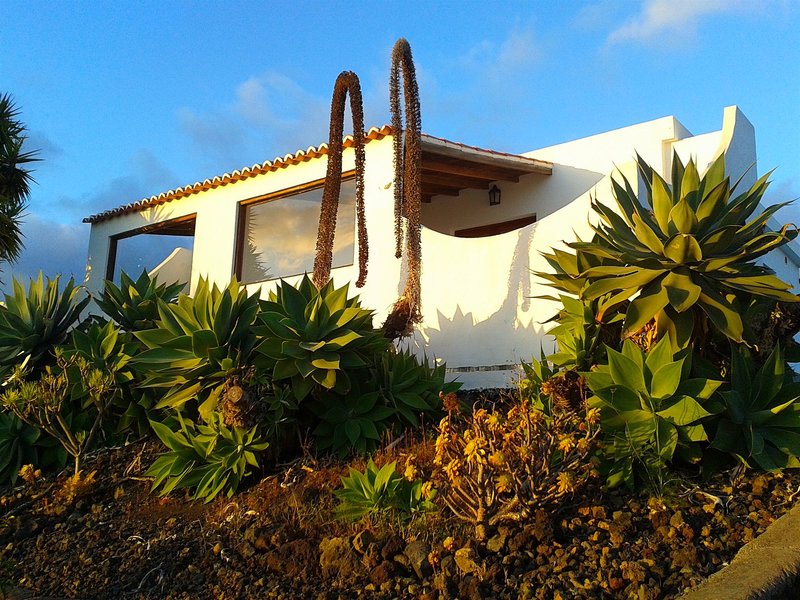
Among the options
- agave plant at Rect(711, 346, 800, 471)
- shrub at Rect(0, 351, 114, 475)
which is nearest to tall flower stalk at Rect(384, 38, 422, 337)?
shrub at Rect(0, 351, 114, 475)

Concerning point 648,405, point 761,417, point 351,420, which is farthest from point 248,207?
point 761,417

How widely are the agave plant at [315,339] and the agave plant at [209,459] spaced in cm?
60

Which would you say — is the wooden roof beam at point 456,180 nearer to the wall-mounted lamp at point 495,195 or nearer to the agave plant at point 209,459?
the wall-mounted lamp at point 495,195

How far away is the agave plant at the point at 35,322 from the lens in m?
9.11

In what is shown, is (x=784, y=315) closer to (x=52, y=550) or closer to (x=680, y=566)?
(x=680, y=566)

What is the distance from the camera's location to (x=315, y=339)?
705cm

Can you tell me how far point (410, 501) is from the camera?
5168mm

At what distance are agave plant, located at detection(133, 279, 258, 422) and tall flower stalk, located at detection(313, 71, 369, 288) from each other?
246 centimetres

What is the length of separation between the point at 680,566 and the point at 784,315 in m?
2.69

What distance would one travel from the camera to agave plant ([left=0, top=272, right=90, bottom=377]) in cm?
911

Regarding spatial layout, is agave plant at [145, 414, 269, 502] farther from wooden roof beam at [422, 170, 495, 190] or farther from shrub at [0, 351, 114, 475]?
wooden roof beam at [422, 170, 495, 190]

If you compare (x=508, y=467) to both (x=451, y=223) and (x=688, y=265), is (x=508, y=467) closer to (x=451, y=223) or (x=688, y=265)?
(x=688, y=265)

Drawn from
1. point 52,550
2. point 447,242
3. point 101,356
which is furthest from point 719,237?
point 101,356

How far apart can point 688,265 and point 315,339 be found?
3.25 meters
